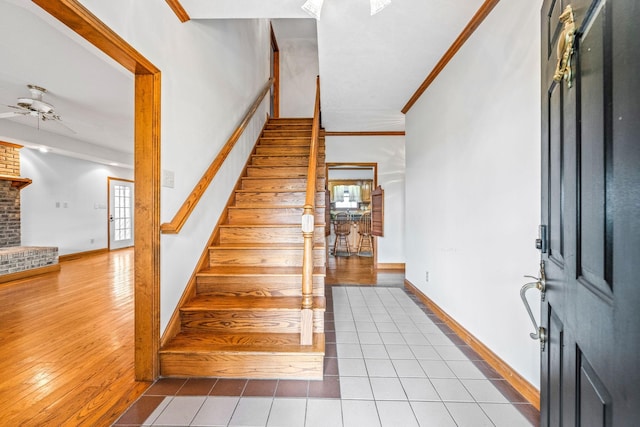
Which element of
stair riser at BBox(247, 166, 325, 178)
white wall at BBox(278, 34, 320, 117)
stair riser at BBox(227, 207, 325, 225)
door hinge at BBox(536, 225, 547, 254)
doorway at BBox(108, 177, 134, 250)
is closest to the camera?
door hinge at BBox(536, 225, 547, 254)

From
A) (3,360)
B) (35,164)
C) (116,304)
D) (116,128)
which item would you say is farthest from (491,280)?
(35,164)

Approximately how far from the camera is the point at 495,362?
6.40 ft

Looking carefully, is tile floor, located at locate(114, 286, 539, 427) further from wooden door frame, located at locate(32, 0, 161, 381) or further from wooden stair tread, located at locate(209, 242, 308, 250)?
wooden stair tread, located at locate(209, 242, 308, 250)

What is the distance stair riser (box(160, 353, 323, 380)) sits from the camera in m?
1.83

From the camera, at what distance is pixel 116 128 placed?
5027 mm

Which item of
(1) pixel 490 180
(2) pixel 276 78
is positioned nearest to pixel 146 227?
(1) pixel 490 180

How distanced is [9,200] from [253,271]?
19.1 ft

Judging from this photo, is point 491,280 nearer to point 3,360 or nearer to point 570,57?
point 570,57

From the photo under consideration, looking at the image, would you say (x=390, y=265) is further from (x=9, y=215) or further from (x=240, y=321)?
(x=9, y=215)

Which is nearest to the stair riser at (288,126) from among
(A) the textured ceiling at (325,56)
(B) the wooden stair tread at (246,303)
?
(A) the textured ceiling at (325,56)

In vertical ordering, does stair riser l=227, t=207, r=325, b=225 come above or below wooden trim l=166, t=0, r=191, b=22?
below

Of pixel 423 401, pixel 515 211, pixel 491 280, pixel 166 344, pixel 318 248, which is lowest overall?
pixel 423 401

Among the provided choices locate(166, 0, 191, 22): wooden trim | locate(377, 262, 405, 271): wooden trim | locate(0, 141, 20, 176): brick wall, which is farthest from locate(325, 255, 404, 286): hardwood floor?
locate(0, 141, 20, 176): brick wall

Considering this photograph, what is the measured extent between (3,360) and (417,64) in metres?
4.33
